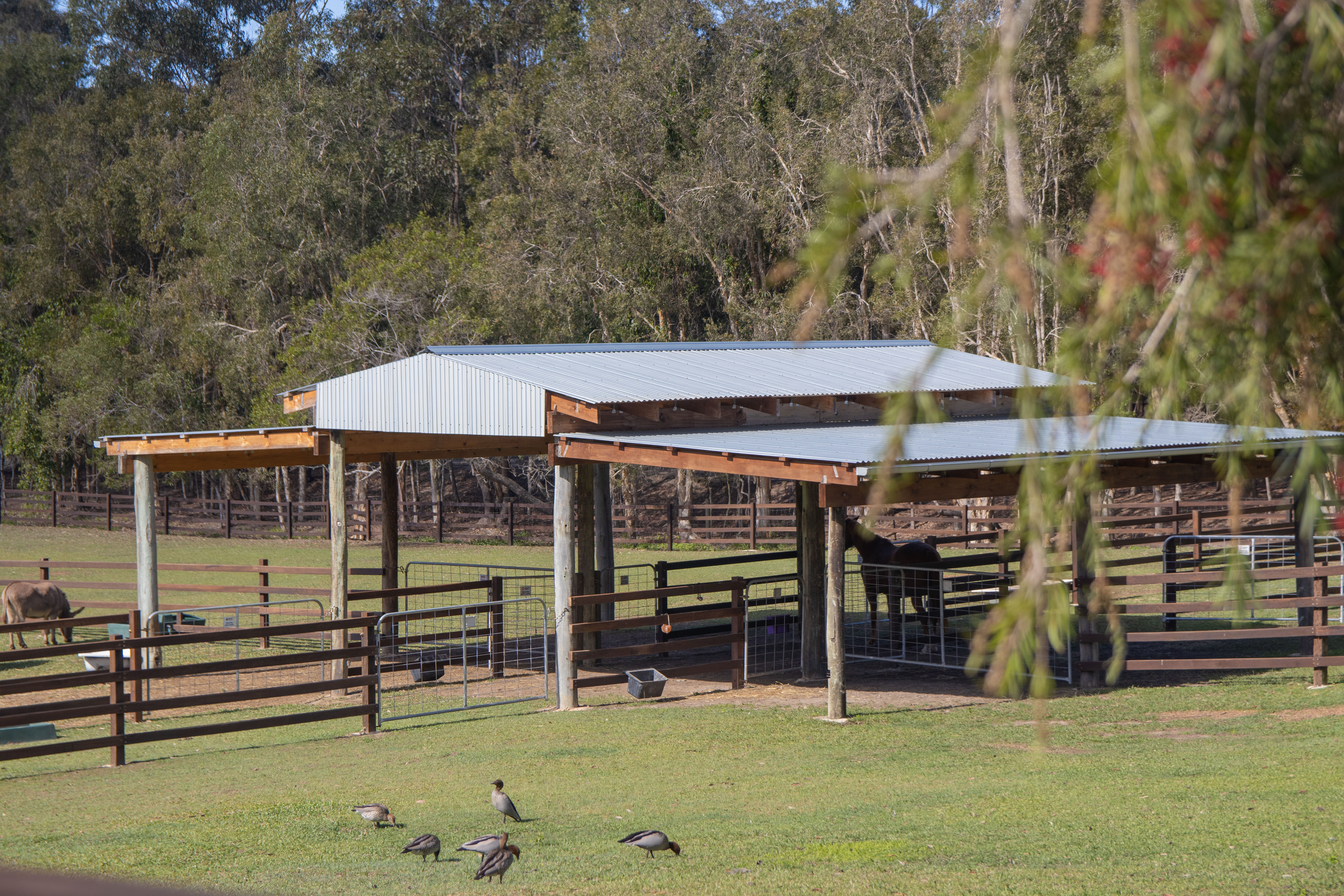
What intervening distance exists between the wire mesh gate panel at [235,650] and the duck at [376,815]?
3.94 meters

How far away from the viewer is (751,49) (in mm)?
42250

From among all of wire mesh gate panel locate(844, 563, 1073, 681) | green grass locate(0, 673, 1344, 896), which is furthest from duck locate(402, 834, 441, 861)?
wire mesh gate panel locate(844, 563, 1073, 681)

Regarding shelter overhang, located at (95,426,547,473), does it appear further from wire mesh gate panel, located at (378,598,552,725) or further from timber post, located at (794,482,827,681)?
timber post, located at (794,482,827,681)

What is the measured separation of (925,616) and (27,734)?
950cm

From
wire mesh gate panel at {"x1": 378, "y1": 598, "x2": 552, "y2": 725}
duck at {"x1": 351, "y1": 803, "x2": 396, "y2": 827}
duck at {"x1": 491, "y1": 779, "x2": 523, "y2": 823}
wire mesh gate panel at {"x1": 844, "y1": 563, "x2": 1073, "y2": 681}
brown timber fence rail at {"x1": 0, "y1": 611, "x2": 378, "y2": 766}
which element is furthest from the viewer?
wire mesh gate panel at {"x1": 844, "y1": 563, "x2": 1073, "y2": 681}

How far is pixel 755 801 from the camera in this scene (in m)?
8.72

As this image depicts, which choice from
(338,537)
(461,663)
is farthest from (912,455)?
(461,663)

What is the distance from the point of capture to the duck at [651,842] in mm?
6820

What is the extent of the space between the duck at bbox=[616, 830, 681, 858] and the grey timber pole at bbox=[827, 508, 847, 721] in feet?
16.3

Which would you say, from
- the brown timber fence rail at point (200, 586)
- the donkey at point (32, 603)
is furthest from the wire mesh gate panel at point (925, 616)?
the donkey at point (32, 603)

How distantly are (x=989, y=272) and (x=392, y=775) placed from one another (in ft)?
27.3

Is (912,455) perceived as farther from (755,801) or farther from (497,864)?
(497,864)

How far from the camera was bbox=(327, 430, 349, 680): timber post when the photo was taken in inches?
589

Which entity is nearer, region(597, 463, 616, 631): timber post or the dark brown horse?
the dark brown horse
